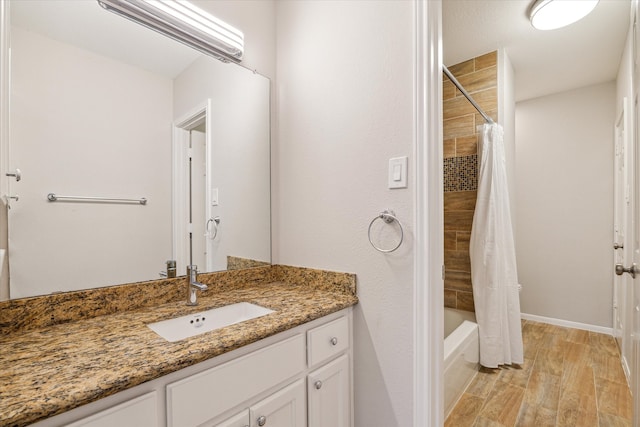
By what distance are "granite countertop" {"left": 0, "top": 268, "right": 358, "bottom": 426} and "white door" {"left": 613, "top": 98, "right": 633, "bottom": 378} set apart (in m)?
2.32

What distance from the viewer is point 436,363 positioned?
3.89ft

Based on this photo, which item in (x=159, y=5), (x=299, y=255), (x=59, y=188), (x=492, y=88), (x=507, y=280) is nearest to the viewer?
(x=59, y=188)

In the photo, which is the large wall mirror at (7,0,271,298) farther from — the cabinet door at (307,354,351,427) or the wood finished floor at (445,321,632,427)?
the wood finished floor at (445,321,632,427)

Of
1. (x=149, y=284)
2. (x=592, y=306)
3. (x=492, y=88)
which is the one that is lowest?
(x=592, y=306)

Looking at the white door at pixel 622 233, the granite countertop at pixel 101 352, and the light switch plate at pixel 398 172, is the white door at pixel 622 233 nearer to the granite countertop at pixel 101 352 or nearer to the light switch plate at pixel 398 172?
the light switch plate at pixel 398 172

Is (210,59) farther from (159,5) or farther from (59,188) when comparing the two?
Result: (59,188)

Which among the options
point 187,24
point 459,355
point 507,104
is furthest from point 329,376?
point 507,104

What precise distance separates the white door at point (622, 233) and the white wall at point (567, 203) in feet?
0.52

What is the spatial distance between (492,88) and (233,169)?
2.25 metres

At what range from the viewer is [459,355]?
2.00 metres

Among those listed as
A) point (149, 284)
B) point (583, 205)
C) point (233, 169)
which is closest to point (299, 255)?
point (233, 169)

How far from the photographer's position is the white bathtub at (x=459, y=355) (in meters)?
1.86

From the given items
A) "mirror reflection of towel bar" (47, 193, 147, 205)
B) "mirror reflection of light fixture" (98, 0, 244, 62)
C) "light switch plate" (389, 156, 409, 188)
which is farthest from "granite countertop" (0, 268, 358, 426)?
"mirror reflection of light fixture" (98, 0, 244, 62)

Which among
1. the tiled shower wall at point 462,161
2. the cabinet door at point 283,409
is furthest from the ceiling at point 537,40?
the cabinet door at point 283,409
